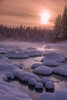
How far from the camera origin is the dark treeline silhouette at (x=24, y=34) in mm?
70312

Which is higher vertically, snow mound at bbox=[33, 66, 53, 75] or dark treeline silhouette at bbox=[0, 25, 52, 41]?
snow mound at bbox=[33, 66, 53, 75]

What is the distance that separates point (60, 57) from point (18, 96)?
13.9 m

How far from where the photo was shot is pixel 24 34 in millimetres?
74812

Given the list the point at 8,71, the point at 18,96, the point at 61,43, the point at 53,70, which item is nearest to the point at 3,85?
the point at 18,96

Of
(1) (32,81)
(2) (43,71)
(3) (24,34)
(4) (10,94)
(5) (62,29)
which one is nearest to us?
(4) (10,94)

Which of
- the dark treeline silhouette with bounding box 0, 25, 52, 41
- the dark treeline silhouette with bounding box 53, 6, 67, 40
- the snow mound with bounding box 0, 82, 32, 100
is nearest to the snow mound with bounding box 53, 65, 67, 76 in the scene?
the snow mound with bounding box 0, 82, 32, 100

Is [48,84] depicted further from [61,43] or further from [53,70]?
[61,43]

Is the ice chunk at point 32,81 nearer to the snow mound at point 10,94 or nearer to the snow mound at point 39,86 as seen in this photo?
the snow mound at point 39,86

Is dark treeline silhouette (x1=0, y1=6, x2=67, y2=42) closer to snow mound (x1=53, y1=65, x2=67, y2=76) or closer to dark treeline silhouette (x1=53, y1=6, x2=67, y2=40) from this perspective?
dark treeline silhouette (x1=53, y1=6, x2=67, y2=40)

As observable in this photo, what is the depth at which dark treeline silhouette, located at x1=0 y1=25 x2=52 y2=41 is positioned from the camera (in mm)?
70312

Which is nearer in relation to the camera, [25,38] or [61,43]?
[61,43]

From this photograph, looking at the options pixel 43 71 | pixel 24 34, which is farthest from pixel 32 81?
pixel 24 34

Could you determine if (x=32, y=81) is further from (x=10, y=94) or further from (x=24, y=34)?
(x=24, y=34)

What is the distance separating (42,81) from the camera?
1233cm
